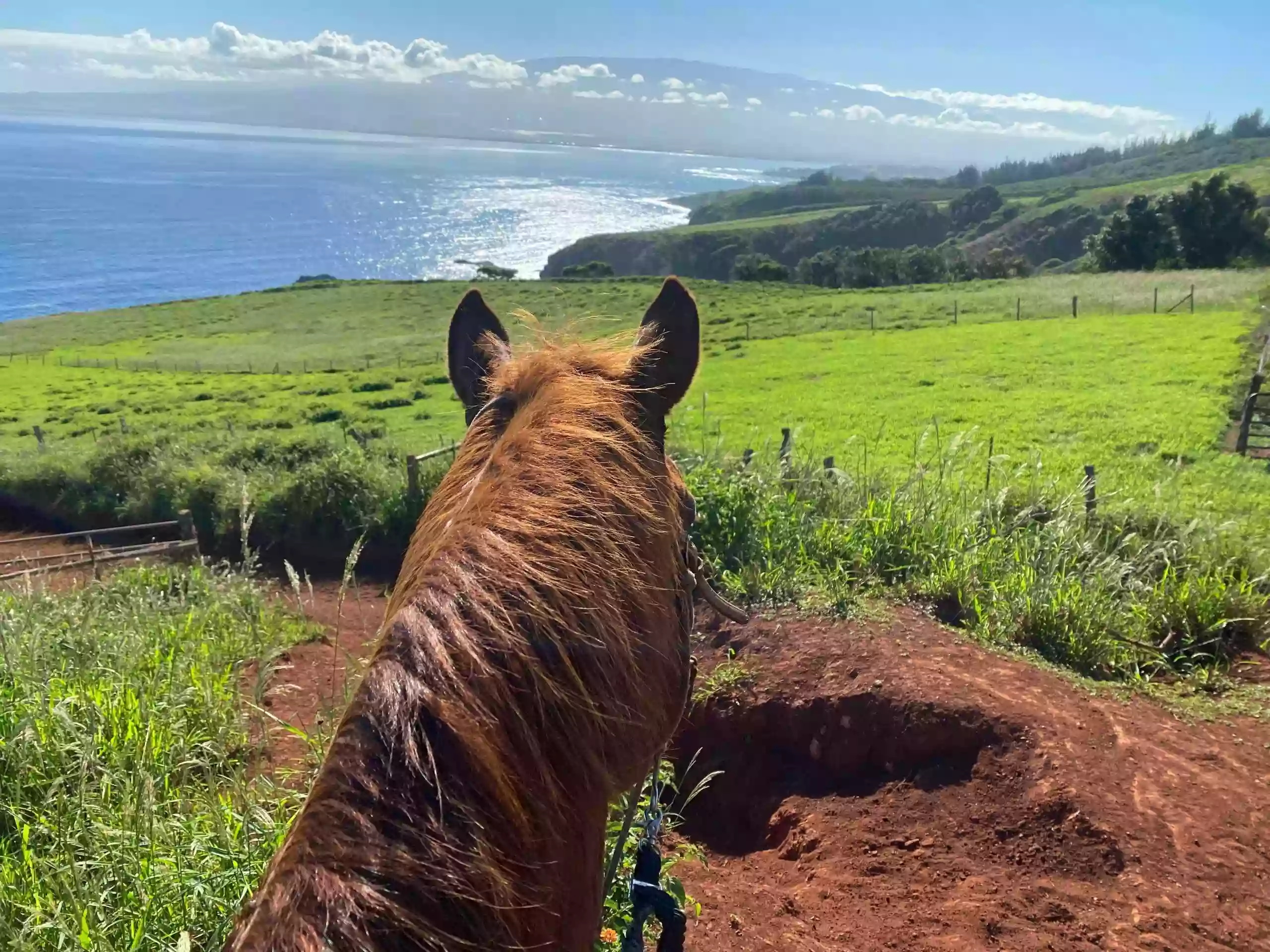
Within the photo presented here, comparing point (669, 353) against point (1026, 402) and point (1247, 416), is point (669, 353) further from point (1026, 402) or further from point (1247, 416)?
point (1026, 402)

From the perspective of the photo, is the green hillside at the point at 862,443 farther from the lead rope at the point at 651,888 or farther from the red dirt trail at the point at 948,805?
the lead rope at the point at 651,888

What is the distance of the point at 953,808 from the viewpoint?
3781 millimetres

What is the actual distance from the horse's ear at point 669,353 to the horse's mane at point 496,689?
12 cm

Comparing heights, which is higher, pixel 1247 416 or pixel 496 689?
pixel 496 689

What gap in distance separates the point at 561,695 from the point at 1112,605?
5.39m

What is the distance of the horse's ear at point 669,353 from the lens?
5.88 ft

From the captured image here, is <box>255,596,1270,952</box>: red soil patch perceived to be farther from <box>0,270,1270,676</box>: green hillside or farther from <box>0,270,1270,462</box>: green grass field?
<box>0,270,1270,462</box>: green grass field

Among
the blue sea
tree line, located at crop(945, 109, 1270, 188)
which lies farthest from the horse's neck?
tree line, located at crop(945, 109, 1270, 188)

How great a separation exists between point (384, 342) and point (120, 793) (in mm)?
40859

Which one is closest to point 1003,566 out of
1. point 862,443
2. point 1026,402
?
point 862,443

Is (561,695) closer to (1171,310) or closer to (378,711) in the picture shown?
(378,711)

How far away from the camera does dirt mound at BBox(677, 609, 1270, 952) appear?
313cm

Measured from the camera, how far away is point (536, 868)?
1.20 meters

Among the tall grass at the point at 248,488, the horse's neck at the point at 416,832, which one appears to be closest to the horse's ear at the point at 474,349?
the horse's neck at the point at 416,832
